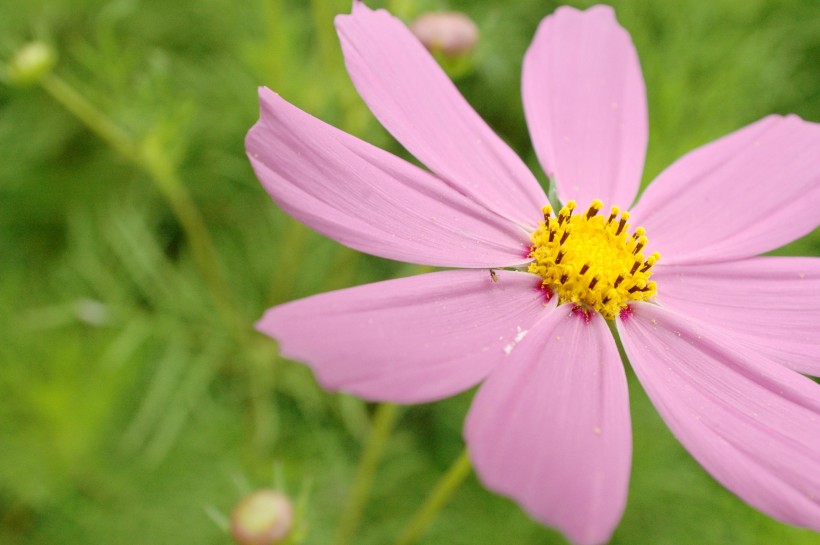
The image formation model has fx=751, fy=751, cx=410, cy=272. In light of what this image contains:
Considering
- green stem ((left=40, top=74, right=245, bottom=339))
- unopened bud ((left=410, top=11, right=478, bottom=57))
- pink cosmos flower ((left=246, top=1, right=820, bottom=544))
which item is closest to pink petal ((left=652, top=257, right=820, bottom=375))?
pink cosmos flower ((left=246, top=1, right=820, bottom=544))

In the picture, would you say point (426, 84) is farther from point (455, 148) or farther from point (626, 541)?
point (626, 541)

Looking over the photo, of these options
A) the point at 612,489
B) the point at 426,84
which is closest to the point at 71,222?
the point at 426,84

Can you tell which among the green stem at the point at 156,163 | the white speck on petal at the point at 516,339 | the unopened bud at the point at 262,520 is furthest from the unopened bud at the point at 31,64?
the white speck on petal at the point at 516,339

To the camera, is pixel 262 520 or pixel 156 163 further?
pixel 156 163

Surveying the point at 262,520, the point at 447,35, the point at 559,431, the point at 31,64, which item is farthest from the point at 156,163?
the point at 559,431

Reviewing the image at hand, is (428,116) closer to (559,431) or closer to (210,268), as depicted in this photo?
(559,431)

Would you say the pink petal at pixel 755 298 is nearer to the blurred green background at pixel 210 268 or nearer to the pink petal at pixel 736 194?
the pink petal at pixel 736 194

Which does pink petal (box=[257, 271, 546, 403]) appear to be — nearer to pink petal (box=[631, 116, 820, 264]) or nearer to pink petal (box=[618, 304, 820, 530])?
pink petal (box=[618, 304, 820, 530])
